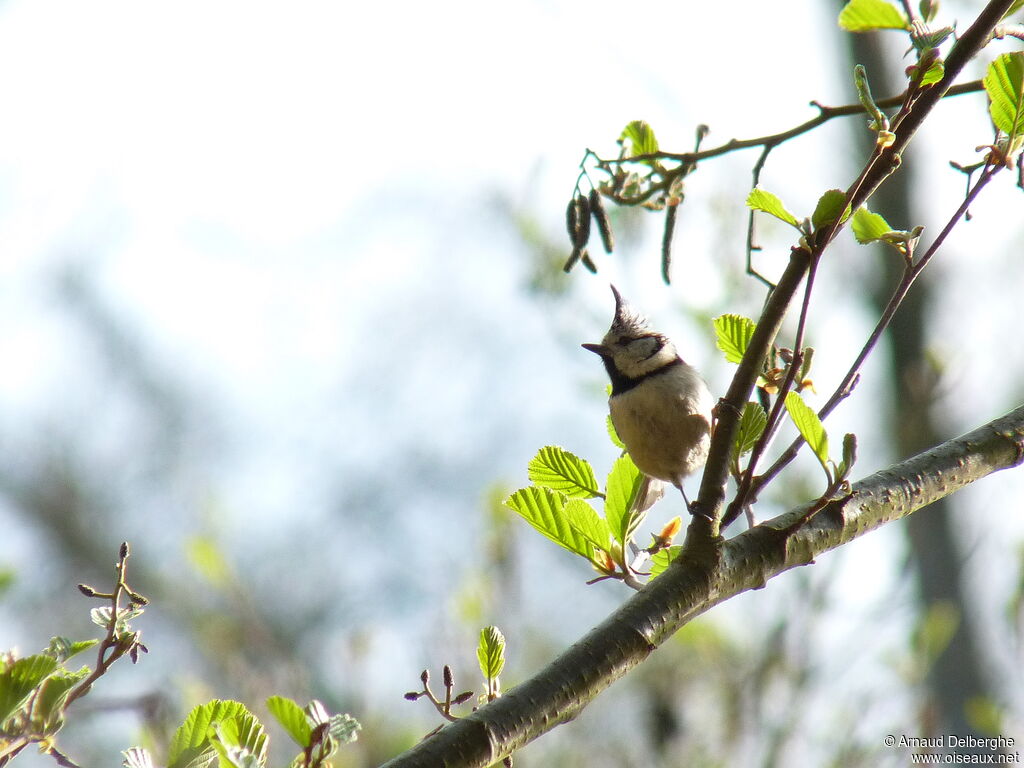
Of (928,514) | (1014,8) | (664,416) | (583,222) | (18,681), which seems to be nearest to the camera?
(18,681)

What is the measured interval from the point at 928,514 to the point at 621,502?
17.2ft

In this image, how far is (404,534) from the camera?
11.2 m

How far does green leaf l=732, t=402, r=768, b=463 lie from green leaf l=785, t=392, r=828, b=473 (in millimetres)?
139

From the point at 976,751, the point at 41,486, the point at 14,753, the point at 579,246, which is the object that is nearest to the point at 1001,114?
the point at 579,246

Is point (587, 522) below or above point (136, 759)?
above

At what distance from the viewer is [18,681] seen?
0.96m

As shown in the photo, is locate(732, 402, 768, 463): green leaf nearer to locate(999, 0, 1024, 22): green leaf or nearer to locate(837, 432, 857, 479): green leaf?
locate(837, 432, 857, 479): green leaf

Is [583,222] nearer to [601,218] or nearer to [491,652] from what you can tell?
[601,218]

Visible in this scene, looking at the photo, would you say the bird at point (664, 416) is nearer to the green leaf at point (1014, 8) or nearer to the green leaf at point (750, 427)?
the green leaf at point (750, 427)

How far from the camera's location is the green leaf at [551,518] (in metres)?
1.40

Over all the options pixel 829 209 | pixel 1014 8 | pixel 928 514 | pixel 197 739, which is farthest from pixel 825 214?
pixel 928 514

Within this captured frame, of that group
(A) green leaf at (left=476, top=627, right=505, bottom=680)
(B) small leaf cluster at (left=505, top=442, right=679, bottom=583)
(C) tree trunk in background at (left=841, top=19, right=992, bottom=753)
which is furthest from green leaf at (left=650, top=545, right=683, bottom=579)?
(C) tree trunk in background at (left=841, top=19, right=992, bottom=753)

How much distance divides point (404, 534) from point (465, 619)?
8.20m

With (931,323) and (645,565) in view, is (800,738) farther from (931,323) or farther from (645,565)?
(931,323)
